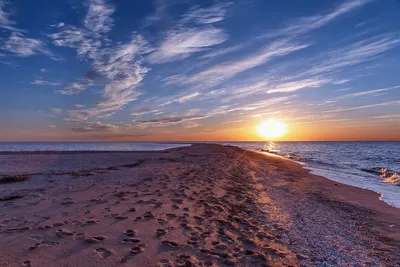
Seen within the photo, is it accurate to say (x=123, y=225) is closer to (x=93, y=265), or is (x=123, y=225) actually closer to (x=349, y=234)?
(x=93, y=265)

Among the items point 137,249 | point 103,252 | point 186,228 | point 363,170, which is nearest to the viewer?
point 103,252

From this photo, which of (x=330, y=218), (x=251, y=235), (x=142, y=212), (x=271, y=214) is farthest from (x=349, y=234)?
(x=142, y=212)

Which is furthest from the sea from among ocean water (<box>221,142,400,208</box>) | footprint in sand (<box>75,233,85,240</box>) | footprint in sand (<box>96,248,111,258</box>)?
footprint in sand (<box>75,233,85,240</box>)

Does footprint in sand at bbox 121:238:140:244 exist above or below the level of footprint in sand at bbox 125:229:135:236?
below

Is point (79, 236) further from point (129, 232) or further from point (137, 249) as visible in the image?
point (137, 249)

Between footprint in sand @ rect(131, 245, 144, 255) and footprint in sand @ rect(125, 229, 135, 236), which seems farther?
footprint in sand @ rect(125, 229, 135, 236)

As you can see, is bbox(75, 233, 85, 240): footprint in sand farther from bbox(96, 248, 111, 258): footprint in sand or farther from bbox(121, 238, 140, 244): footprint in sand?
bbox(121, 238, 140, 244): footprint in sand

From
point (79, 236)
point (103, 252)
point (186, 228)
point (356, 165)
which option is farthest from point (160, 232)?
point (356, 165)

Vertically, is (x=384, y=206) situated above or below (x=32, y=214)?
below

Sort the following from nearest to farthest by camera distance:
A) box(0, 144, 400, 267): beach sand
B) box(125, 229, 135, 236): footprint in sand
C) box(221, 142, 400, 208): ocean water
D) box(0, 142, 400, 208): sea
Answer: box(0, 144, 400, 267): beach sand → box(125, 229, 135, 236): footprint in sand → box(221, 142, 400, 208): ocean water → box(0, 142, 400, 208): sea

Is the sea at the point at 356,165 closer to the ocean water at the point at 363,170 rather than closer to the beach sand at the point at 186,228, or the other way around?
the ocean water at the point at 363,170

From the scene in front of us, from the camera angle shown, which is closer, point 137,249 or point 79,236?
point 137,249

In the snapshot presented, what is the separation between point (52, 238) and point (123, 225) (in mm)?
1617

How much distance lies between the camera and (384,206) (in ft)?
34.3
